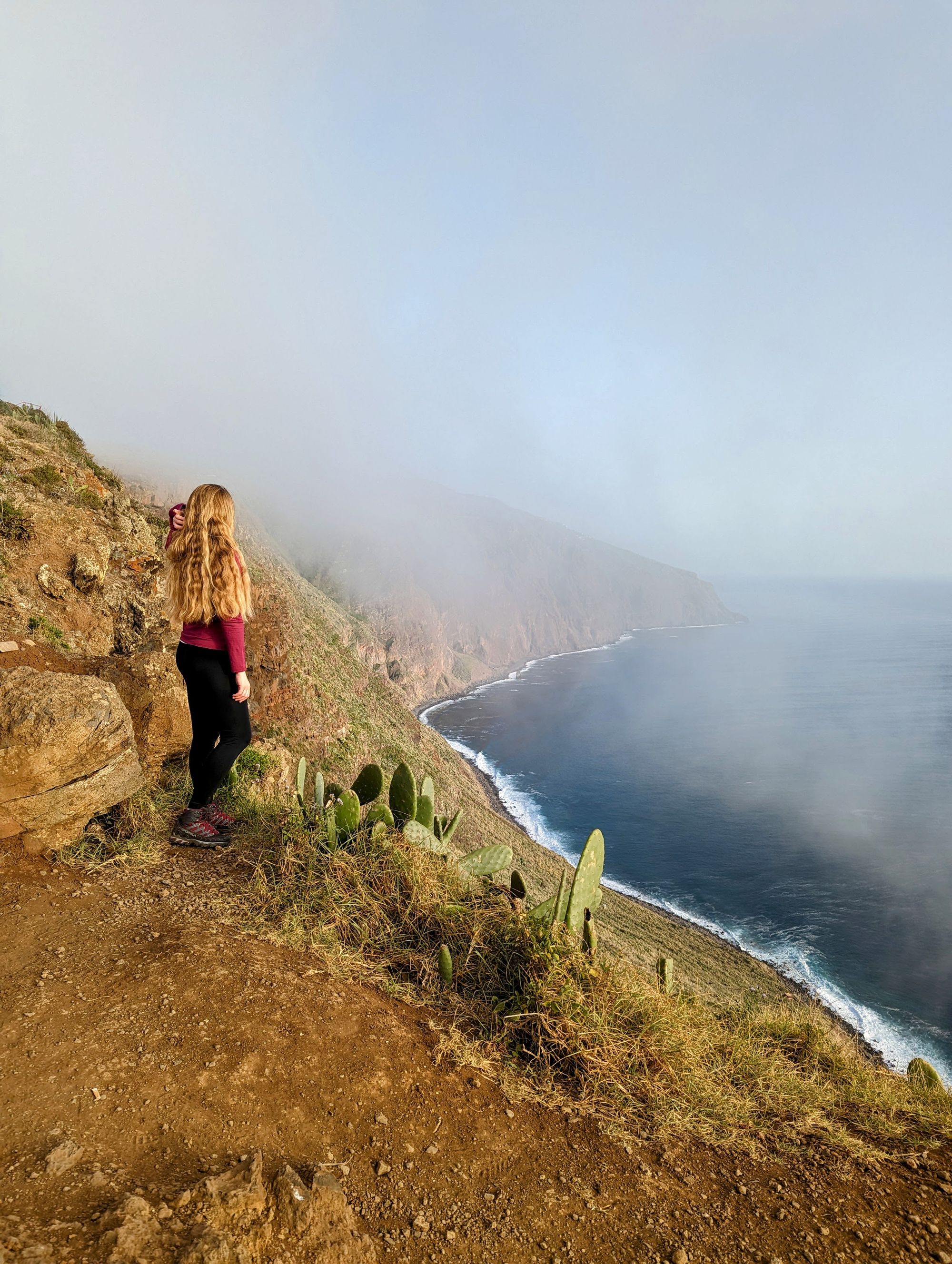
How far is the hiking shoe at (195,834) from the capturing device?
485cm

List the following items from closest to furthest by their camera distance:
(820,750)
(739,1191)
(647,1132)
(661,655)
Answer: (739,1191) < (647,1132) < (820,750) < (661,655)

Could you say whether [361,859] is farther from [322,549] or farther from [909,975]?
[322,549]

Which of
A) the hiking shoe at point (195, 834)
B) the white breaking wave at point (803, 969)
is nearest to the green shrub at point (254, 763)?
the hiking shoe at point (195, 834)

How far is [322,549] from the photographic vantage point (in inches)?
4289

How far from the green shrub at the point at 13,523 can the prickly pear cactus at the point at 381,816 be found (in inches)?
234

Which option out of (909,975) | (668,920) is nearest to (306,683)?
(668,920)

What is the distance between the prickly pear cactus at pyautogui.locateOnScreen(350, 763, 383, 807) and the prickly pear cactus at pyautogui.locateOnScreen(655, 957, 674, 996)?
2540 mm

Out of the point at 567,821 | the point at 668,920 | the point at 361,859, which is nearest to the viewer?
the point at 361,859

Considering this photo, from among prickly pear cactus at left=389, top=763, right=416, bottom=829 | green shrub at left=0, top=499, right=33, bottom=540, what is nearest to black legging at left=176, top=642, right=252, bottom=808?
prickly pear cactus at left=389, top=763, right=416, bottom=829

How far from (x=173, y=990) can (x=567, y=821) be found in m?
55.5

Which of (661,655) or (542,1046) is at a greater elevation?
(542,1046)

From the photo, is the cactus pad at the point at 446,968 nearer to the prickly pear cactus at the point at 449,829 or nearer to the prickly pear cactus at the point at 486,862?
the prickly pear cactus at the point at 486,862

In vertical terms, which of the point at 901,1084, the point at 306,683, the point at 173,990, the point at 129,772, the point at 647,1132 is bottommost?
the point at 306,683

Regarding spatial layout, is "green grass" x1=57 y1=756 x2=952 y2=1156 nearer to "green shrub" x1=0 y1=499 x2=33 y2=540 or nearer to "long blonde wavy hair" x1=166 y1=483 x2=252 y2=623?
"long blonde wavy hair" x1=166 y1=483 x2=252 y2=623
